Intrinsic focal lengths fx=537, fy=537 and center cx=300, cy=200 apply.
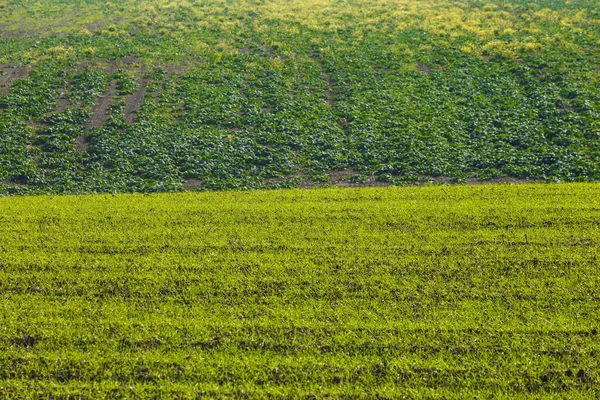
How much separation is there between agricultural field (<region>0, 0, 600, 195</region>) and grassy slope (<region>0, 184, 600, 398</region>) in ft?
11.3

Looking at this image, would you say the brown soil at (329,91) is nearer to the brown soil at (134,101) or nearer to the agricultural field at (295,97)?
the agricultural field at (295,97)

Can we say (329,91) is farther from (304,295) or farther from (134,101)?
(304,295)

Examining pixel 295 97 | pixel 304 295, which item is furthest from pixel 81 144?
pixel 304 295

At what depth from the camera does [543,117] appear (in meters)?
30.5

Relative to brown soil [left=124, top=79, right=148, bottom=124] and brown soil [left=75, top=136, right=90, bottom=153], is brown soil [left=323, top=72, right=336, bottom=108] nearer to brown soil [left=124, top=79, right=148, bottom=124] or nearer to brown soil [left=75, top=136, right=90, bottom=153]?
brown soil [left=124, top=79, right=148, bottom=124]

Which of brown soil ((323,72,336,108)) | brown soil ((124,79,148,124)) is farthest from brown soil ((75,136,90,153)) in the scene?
brown soil ((323,72,336,108))

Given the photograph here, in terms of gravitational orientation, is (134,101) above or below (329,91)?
above

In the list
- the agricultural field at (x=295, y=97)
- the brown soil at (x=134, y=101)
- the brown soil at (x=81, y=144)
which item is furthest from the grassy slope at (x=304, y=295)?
the brown soil at (x=134, y=101)

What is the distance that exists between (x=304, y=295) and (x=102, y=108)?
21440 millimetres

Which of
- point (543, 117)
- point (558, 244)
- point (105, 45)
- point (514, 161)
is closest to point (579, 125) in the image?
point (543, 117)

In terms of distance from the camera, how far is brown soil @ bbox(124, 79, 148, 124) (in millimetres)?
31359

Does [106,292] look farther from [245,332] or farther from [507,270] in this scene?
[507,270]

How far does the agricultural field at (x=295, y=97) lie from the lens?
26.6 m

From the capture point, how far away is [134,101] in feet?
108
